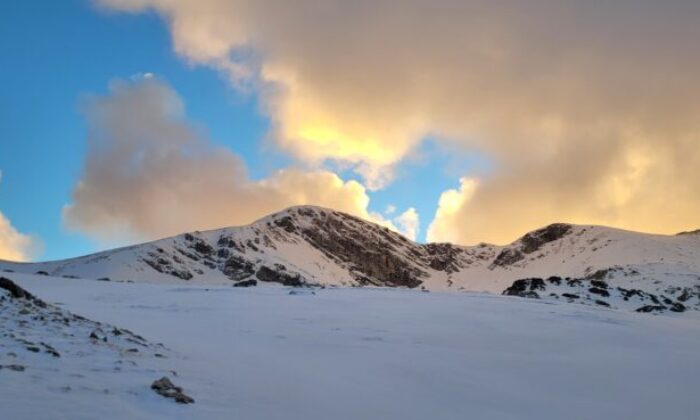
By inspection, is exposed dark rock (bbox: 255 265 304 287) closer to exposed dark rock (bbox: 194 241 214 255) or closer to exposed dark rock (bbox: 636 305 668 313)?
exposed dark rock (bbox: 194 241 214 255)

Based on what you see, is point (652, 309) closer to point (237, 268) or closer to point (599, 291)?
point (599, 291)

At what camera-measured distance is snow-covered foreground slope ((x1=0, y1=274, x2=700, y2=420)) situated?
7219mm

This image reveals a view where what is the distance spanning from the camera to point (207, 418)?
21.9ft

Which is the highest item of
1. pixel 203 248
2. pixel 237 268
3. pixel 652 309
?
pixel 203 248

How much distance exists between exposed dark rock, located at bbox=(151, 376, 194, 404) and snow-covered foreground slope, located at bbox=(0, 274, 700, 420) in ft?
0.59

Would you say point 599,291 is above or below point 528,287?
below

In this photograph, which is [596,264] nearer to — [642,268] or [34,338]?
[642,268]

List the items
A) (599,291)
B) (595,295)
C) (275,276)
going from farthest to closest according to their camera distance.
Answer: (275,276) < (599,291) < (595,295)

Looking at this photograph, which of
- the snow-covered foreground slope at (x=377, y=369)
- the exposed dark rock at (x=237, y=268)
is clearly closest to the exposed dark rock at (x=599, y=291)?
the snow-covered foreground slope at (x=377, y=369)

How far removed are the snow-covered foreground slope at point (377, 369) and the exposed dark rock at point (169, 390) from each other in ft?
0.59

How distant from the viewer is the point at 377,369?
11211 millimetres

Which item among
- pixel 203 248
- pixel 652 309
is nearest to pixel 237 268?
pixel 203 248

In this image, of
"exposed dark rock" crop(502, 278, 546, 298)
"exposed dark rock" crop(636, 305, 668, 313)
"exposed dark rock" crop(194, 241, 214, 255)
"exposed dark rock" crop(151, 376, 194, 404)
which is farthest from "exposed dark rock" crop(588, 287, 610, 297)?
"exposed dark rock" crop(194, 241, 214, 255)

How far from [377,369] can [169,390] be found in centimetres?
486
